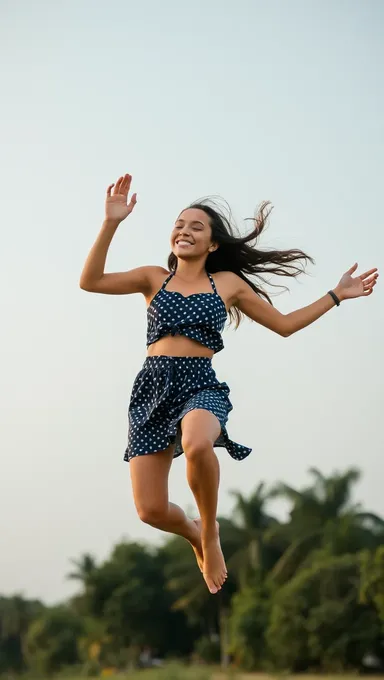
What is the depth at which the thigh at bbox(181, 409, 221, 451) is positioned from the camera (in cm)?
624

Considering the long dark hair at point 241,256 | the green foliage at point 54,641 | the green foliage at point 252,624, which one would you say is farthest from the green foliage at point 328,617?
the long dark hair at point 241,256

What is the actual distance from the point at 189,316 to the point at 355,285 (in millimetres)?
1327

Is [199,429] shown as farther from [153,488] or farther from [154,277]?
[154,277]

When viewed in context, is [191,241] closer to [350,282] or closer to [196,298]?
[196,298]

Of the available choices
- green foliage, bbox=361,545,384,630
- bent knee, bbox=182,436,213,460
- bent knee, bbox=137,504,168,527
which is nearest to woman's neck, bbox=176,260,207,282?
bent knee, bbox=182,436,213,460

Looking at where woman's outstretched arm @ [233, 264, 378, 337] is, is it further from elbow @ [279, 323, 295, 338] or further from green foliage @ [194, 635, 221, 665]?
green foliage @ [194, 635, 221, 665]

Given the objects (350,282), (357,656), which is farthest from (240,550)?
(350,282)

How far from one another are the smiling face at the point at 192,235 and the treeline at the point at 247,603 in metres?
33.6

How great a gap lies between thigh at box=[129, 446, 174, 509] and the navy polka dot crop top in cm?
Result: 71

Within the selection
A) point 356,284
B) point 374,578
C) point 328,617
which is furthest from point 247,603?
point 356,284

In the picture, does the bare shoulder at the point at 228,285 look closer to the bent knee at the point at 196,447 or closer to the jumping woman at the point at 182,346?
the jumping woman at the point at 182,346

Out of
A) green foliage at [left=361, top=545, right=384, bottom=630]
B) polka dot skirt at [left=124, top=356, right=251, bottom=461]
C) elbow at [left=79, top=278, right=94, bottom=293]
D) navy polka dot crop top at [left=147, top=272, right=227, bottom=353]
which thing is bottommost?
polka dot skirt at [left=124, top=356, right=251, bottom=461]

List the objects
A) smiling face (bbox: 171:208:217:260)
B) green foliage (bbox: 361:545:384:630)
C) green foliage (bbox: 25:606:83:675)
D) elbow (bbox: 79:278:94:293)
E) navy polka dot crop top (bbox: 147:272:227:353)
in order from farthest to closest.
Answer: green foliage (bbox: 25:606:83:675)
green foliage (bbox: 361:545:384:630)
smiling face (bbox: 171:208:217:260)
elbow (bbox: 79:278:94:293)
navy polka dot crop top (bbox: 147:272:227:353)

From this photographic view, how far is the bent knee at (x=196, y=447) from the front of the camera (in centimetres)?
621
